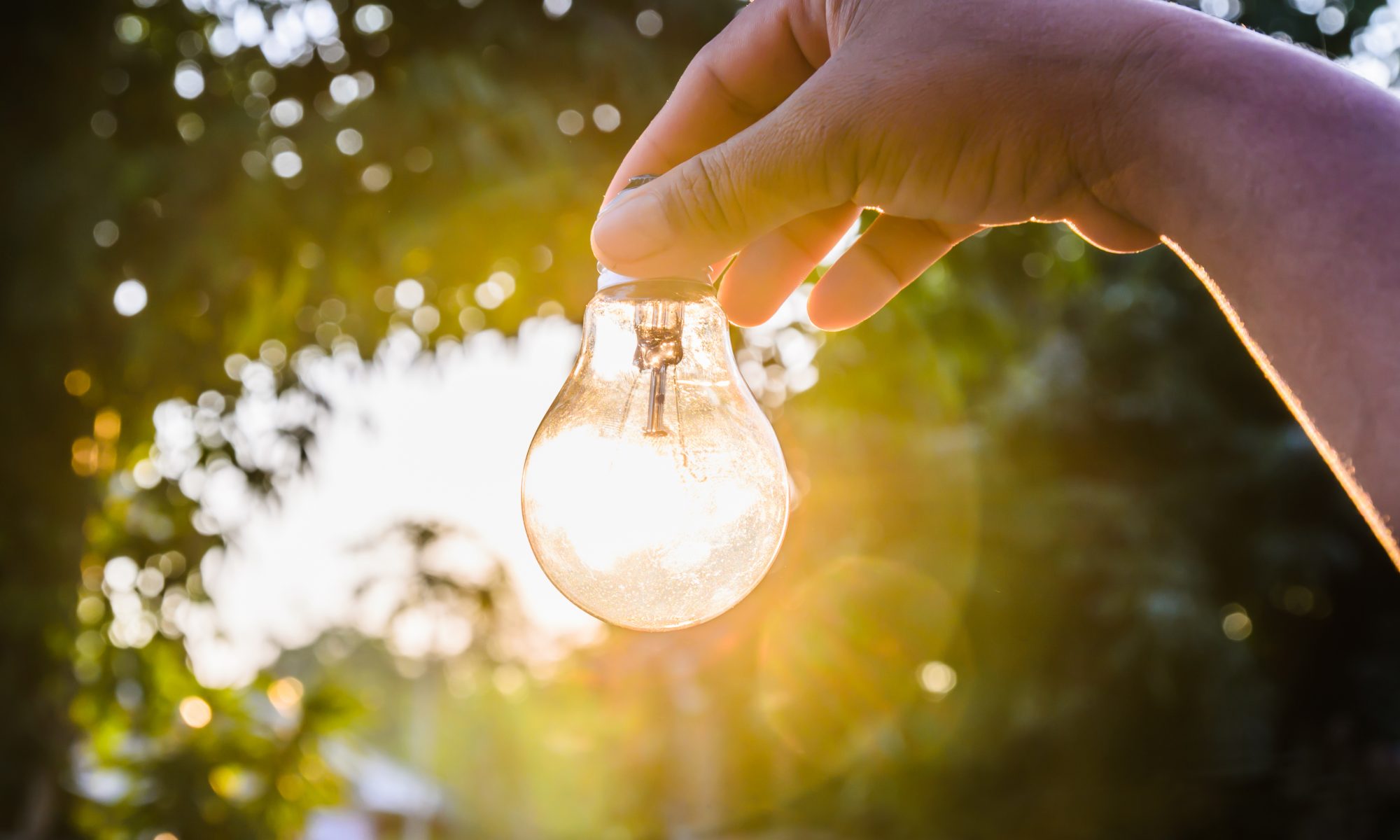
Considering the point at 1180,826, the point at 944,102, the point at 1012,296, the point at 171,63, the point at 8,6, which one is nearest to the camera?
the point at 944,102

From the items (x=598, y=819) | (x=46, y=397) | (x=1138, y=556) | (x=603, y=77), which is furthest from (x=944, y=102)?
(x=598, y=819)

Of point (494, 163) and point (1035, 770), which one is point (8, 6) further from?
point (1035, 770)

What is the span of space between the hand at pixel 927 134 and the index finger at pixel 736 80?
1 cm

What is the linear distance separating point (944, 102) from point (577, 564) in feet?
1.69

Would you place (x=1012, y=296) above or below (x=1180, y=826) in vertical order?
above

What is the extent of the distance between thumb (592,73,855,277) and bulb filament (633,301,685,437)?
0.04 metres

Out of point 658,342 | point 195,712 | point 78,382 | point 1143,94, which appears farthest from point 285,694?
point 1143,94

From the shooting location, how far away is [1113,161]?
0.80 m

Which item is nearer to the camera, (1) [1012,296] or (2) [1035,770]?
(1) [1012,296]

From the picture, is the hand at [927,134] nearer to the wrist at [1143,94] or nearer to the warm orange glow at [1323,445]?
the wrist at [1143,94]

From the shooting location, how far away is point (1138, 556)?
720 centimetres

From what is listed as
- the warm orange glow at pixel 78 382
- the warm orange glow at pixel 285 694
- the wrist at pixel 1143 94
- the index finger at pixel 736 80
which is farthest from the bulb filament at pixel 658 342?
the warm orange glow at pixel 285 694

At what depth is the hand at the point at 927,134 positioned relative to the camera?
785mm

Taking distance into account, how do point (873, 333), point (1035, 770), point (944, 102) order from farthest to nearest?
point (1035, 770) < point (873, 333) < point (944, 102)
